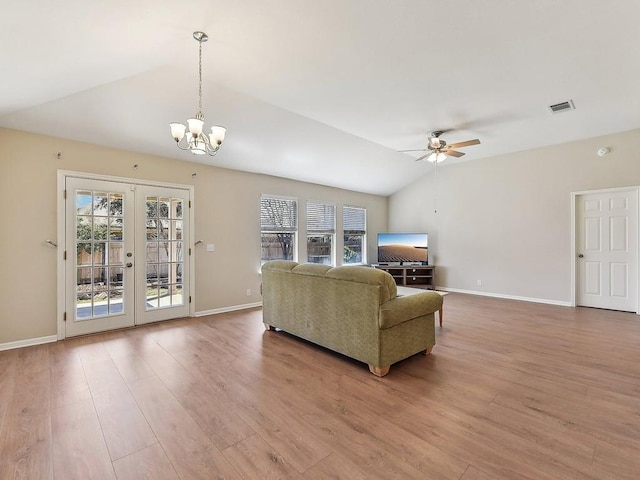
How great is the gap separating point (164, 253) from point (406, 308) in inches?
147

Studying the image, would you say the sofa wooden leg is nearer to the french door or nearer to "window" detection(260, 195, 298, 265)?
the french door

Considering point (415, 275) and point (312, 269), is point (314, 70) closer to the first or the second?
point (312, 269)

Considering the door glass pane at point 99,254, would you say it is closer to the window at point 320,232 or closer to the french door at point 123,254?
the french door at point 123,254

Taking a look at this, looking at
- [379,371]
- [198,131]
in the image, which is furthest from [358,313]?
[198,131]

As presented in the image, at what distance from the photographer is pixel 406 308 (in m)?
2.90

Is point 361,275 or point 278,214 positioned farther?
point 278,214

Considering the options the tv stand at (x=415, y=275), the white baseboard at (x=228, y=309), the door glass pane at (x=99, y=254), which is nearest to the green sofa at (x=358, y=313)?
the white baseboard at (x=228, y=309)

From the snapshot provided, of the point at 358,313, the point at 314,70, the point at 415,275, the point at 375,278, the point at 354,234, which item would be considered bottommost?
the point at 415,275

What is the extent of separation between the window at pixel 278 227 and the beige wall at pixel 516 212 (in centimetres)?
340

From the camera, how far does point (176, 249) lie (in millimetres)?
4789

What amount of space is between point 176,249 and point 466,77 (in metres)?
4.58

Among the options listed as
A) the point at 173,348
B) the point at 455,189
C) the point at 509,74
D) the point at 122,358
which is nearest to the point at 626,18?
the point at 509,74

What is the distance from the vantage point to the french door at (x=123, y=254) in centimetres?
395

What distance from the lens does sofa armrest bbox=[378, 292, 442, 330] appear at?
8.94 ft
